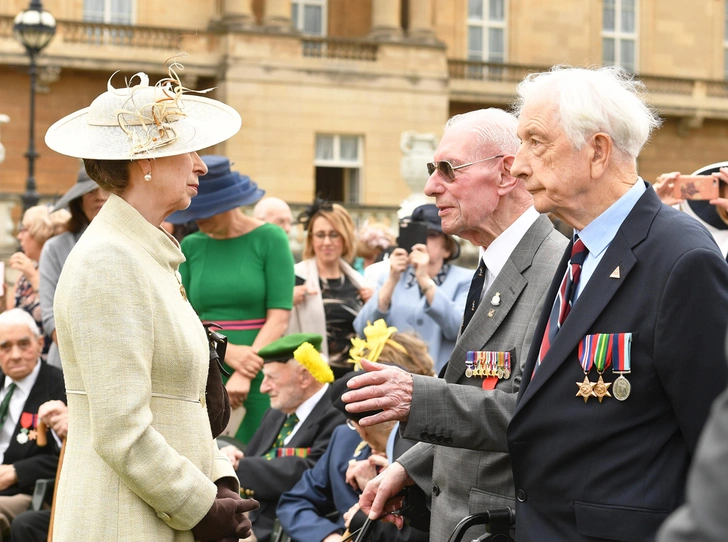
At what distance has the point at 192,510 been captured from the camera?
10.9 feet

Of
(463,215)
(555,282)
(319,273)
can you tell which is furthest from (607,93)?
(319,273)

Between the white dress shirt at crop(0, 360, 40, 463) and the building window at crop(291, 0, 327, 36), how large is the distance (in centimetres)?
2613

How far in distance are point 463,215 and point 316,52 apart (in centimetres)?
2643

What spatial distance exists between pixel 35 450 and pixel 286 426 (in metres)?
1.43

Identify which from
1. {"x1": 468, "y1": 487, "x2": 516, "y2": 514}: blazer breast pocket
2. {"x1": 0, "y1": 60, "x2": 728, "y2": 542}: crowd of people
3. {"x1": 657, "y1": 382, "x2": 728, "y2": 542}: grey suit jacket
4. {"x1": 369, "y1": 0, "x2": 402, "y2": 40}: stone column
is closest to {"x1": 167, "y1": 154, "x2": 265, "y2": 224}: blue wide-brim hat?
{"x1": 0, "y1": 60, "x2": 728, "y2": 542}: crowd of people

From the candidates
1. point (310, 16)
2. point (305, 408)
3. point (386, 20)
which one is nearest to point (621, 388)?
point (305, 408)

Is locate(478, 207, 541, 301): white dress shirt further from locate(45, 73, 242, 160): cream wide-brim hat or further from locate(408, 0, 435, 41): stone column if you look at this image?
locate(408, 0, 435, 41): stone column

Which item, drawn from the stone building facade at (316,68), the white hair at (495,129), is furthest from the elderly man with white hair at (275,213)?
the stone building facade at (316,68)

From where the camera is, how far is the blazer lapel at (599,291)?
3.06m

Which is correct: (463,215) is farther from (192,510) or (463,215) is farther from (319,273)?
(319,273)

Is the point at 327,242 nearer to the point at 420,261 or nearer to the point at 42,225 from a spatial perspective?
the point at 420,261

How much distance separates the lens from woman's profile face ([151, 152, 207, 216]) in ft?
11.5

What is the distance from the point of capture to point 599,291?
3080mm

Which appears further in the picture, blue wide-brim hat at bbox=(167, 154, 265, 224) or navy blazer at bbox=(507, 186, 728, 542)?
blue wide-brim hat at bbox=(167, 154, 265, 224)
